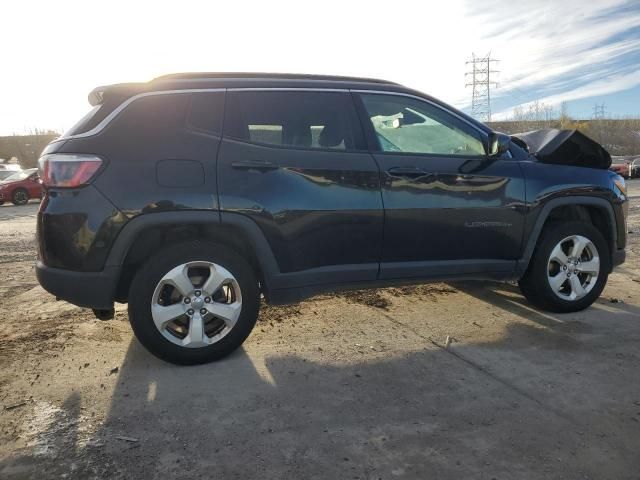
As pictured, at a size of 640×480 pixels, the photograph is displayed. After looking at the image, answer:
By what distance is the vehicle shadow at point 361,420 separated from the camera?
2273 millimetres

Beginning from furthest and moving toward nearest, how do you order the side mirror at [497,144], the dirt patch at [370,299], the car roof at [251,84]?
the dirt patch at [370,299] → the side mirror at [497,144] → the car roof at [251,84]

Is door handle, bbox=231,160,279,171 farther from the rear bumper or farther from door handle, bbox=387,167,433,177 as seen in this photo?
the rear bumper

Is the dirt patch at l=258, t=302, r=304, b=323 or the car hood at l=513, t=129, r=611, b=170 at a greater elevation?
the car hood at l=513, t=129, r=611, b=170

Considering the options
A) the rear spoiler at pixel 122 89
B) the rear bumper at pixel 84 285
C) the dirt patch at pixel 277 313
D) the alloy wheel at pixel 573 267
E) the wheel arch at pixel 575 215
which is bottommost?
the dirt patch at pixel 277 313

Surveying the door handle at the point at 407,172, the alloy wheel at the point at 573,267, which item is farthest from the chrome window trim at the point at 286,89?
the alloy wheel at the point at 573,267

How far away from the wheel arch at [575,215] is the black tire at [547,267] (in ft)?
0.30

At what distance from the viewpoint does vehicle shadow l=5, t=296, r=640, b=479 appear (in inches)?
89.5

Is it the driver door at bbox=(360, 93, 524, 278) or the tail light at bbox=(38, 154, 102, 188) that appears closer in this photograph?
the tail light at bbox=(38, 154, 102, 188)

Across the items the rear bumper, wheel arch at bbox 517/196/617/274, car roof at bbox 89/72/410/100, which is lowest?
the rear bumper

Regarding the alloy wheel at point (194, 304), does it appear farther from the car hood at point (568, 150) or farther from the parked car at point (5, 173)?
the parked car at point (5, 173)

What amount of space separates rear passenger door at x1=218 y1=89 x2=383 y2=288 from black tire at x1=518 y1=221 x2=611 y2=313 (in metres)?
1.60

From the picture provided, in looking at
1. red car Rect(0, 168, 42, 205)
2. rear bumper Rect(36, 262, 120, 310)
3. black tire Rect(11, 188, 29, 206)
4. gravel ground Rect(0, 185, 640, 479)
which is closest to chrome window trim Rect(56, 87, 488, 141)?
rear bumper Rect(36, 262, 120, 310)

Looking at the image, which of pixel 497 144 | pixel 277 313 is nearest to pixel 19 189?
pixel 277 313

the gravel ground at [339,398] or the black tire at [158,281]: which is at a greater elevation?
the black tire at [158,281]
